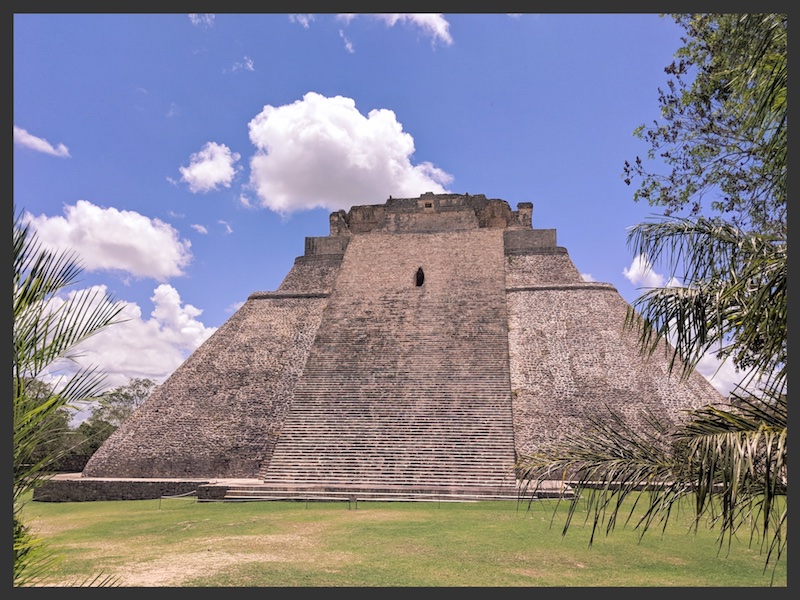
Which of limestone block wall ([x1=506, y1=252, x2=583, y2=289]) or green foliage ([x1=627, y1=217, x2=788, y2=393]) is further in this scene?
limestone block wall ([x1=506, y1=252, x2=583, y2=289])

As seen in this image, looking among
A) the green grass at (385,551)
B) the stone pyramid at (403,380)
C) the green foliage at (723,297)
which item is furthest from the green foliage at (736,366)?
the stone pyramid at (403,380)

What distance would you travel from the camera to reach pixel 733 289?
297cm

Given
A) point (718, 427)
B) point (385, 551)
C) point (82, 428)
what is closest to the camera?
point (718, 427)

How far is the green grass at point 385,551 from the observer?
5391mm

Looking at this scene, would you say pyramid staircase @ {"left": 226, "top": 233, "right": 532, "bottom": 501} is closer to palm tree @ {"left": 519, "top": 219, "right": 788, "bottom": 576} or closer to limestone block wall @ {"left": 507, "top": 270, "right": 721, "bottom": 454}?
limestone block wall @ {"left": 507, "top": 270, "right": 721, "bottom": 454}

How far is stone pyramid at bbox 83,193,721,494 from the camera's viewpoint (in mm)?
11547

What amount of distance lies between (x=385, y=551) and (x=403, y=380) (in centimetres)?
716

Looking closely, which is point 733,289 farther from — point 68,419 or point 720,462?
point 68,419

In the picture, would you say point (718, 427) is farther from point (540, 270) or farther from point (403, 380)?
point (540, 270)

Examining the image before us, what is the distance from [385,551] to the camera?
6.36 meters

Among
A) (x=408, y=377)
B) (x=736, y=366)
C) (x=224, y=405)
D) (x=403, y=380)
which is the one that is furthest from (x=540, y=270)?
(x=736, y=366)

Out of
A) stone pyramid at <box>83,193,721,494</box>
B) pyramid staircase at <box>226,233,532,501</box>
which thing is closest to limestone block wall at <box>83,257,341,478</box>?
stone pyramid at <box>83,193,721,494</box>

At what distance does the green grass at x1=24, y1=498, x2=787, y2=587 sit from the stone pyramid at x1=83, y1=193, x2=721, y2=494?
84.9 inches

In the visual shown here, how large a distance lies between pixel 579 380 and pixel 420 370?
3377mm
